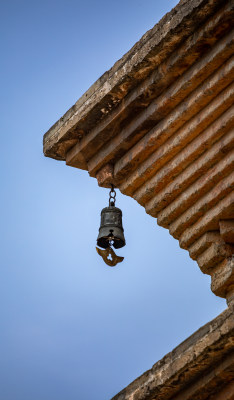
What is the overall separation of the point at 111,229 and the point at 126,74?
1426mm

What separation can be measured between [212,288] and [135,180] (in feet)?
3.70

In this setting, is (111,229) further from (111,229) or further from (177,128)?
(177,128)

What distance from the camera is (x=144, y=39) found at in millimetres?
6402

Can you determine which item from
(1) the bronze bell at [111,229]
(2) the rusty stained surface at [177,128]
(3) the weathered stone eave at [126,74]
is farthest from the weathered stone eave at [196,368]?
(3) the weathered stone eave at [126,74]

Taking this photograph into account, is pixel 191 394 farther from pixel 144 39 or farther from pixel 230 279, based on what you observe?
pixel 144 39

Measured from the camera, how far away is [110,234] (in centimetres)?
720

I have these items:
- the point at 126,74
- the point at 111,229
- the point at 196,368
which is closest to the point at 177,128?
the point at 126,74

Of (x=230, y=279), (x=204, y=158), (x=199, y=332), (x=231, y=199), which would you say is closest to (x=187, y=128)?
(x=204, y=158)

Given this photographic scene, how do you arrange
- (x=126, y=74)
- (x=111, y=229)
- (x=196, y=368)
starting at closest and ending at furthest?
(x=196, y=368), (x=126, y=74), (x=111, y=229)

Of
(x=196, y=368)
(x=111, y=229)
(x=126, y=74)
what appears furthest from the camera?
(x=111, y=229)

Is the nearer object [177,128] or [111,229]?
[177,128]

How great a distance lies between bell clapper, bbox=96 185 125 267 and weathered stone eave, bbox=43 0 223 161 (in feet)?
1.51

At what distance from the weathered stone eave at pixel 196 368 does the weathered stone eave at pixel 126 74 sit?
7.21ft

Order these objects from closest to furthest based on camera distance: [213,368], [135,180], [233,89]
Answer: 1. [213,368]
2. [233,89]
3. [135,180]
